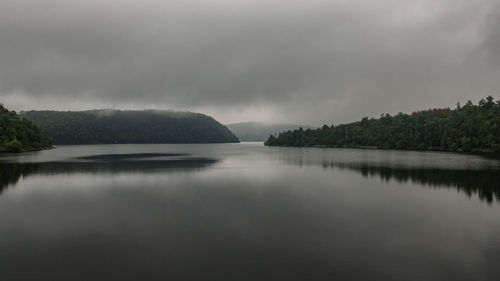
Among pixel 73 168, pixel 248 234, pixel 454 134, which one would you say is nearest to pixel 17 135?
pixel 73 168

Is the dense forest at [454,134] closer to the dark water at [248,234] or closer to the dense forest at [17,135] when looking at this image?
the dark water at [248,234]

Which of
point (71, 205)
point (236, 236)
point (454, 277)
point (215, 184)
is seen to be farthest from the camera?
point (215, 184)

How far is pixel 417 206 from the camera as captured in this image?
955 inches

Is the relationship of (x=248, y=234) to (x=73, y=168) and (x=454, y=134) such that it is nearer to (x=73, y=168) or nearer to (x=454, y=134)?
(x=73, y=168)

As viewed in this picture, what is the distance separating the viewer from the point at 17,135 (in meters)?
113

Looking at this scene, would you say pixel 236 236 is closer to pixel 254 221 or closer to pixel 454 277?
pixel 254 221

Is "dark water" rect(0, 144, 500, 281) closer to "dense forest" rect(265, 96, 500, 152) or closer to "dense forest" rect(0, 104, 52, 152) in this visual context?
"dense forest" rect(0, 104, 52, 152)

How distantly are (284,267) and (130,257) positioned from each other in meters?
6.82

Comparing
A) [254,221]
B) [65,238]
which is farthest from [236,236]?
[65,238]

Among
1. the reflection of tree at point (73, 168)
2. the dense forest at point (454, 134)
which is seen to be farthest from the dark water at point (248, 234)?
the dense forest at point (454, 134)

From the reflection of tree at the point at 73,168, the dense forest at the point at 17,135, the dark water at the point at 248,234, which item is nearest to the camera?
the dark water at the point at 248,234

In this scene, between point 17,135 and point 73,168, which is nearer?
point 73,168

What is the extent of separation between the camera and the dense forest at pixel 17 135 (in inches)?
4001

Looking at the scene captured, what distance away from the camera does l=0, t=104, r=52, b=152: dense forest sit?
333 ft
